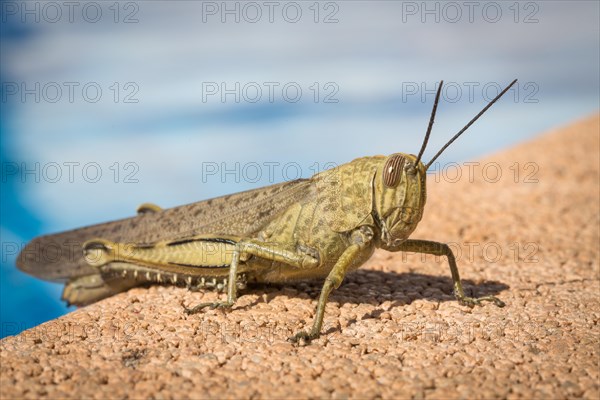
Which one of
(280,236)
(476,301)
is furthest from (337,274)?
(476,301)

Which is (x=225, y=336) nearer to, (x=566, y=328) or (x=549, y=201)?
(x=566, y=328)

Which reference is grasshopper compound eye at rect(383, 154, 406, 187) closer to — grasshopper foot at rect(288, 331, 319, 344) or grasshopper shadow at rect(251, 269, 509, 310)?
grasshopper shadow at rect(251, 269, 509, 310)

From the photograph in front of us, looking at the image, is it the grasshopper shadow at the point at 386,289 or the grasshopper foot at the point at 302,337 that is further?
the grasshopper shadow at the point at 386,289

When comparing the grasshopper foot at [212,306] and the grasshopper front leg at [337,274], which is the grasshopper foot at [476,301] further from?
the grasshopper foot at [212,306]

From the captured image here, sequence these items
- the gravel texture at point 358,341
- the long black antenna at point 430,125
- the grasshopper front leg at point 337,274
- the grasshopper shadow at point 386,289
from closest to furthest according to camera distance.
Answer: the gravel texture at point 358,341 → the long black antenna at point 430,125 → the grasshopper front leg at point 337,274 → the grasshopper shadow at point 386,289

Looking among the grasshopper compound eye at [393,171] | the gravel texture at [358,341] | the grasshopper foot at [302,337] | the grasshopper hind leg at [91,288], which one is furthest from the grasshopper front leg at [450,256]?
the grasshopper hind leg at [91,288]

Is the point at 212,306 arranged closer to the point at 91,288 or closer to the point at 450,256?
the point at 91,288
